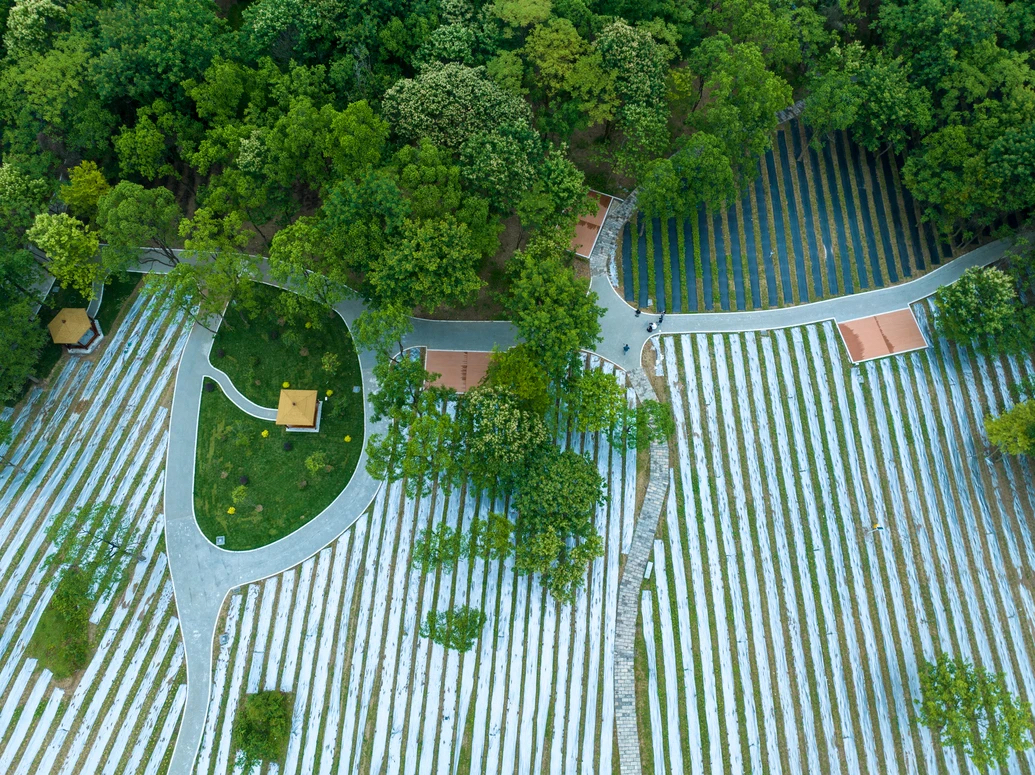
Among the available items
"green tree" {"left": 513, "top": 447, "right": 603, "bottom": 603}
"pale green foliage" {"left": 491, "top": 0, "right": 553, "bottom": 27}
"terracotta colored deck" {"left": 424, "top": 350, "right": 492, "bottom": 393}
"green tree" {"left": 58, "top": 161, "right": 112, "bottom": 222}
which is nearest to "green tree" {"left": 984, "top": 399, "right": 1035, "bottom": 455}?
"green tree" {"left": 513, "top": 447, "right": 603, "bottom": 603}

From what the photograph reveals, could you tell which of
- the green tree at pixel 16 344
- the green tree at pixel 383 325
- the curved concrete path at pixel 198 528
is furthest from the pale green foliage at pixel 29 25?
the green tree at pixel 383 325

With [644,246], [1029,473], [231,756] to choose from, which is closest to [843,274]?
[644,246]

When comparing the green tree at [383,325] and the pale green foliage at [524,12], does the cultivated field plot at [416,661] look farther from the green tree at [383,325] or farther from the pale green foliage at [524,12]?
the pale green foliage at [524,12]

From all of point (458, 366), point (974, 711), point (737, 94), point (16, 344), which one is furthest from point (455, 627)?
point (737, 94)

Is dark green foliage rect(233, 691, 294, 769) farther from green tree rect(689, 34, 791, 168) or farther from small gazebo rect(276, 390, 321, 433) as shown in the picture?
green tree rect(689, 34, 791, 168)

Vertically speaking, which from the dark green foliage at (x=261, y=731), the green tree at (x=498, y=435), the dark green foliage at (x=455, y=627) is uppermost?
the green tree at (x=498, y=435)

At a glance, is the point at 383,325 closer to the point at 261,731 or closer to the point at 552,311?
the point at 552,311
